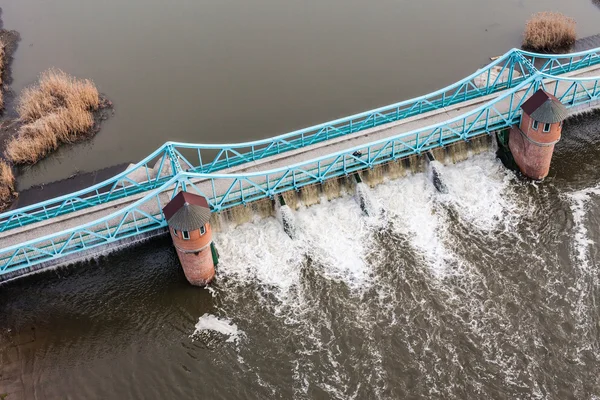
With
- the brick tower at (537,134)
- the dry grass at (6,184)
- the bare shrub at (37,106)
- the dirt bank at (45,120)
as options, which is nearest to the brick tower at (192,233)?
the dry grass at (6,184)

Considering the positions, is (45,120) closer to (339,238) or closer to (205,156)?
(205,156)

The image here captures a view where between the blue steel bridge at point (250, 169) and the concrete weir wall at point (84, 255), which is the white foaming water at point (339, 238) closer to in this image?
the blue steel bridge at point (250, 169)

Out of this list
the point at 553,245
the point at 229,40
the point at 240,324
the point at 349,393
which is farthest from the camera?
the point at 229,40

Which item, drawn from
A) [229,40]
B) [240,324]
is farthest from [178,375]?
[229,40]

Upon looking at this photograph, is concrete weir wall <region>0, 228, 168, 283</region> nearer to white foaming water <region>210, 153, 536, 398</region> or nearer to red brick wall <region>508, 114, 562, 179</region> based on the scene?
white foaming water <region>210, 153, 536, 398</region>

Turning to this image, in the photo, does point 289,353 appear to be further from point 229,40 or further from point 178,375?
point 229,40

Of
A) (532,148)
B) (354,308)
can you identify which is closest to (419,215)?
(354,308)

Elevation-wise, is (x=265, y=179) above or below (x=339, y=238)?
above
